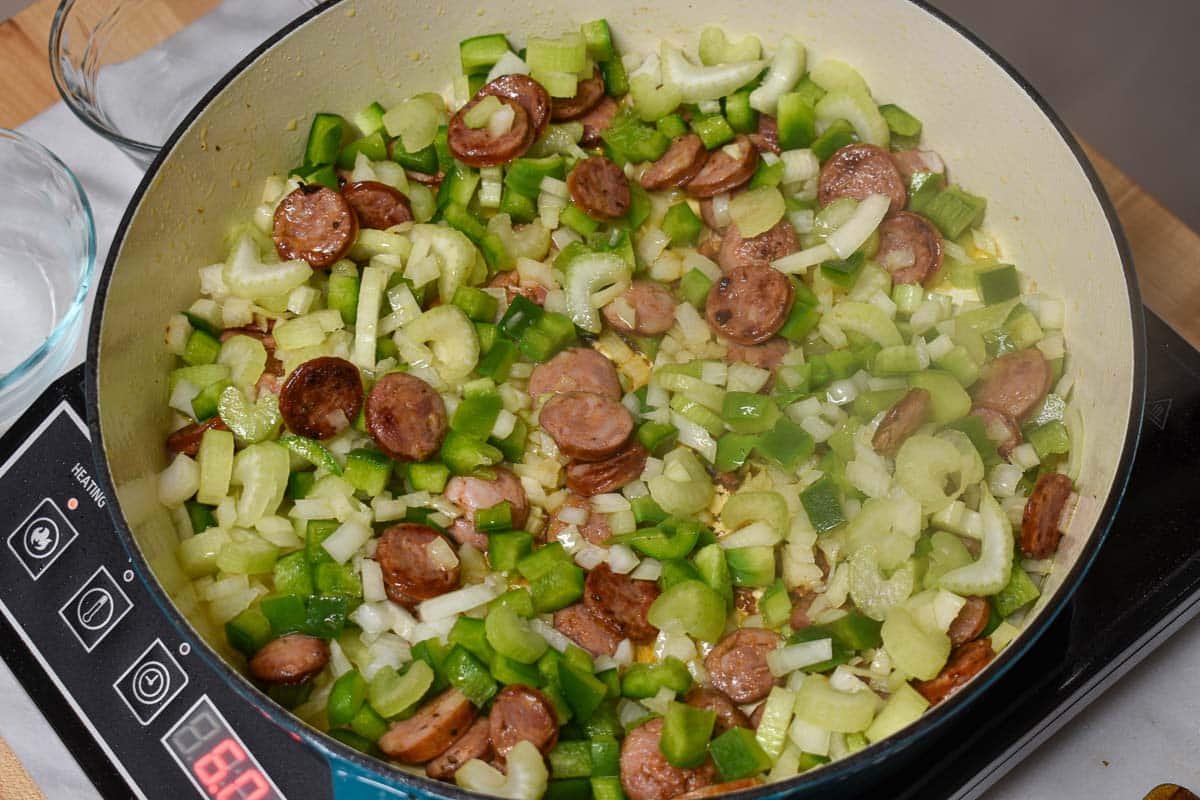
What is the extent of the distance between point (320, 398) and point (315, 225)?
37 centimetres

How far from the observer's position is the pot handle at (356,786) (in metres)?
1.59

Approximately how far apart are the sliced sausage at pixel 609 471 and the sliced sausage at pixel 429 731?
0.44 metres

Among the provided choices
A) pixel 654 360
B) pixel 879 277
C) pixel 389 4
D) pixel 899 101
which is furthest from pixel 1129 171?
pixel 389 4

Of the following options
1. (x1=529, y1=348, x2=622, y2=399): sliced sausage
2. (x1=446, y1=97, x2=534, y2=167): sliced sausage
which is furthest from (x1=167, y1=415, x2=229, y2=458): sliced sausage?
(x1=446, y1=97, x2=534, y2=167): sliced sausage

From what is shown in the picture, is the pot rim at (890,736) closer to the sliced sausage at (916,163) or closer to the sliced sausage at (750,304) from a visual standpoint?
the sliced sausage at (916,163)

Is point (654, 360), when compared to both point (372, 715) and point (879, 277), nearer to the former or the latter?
point (879, 277)

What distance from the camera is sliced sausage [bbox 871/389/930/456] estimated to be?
192 cm

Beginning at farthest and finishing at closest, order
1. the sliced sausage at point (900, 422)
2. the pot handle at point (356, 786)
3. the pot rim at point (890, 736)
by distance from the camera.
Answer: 1. the sliced sausage at point (900, 422)
2. the pot handle at point (356, 786)
3. the pot rim at point (890, 736)

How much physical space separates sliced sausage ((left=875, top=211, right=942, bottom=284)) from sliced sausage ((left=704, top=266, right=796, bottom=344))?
23 cm

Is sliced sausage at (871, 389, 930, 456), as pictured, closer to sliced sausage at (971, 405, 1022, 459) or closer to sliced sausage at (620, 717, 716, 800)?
sliced sausage at (971, 405, 1022, 459)

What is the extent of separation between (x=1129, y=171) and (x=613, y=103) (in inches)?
87.7

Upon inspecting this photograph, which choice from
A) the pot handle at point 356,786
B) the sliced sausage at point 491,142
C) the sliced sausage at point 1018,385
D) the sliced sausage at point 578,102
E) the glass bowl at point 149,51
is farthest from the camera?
the glass bowl at point 149,51

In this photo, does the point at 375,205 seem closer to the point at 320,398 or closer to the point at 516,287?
the point at 516,287

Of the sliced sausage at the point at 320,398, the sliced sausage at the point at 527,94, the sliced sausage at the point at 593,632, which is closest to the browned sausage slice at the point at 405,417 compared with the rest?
the sliced sausage at the point at 320,398
